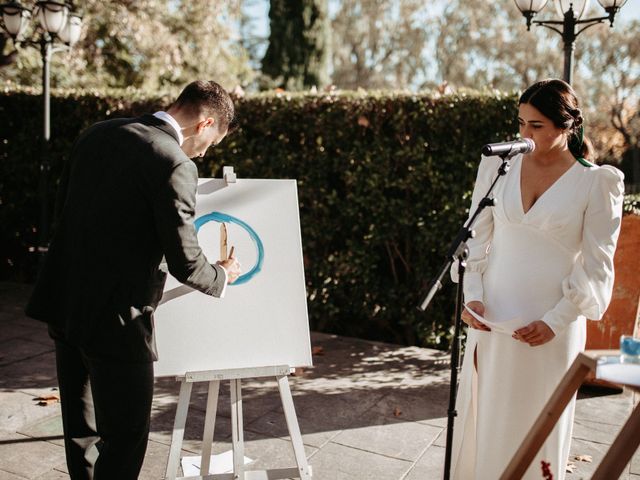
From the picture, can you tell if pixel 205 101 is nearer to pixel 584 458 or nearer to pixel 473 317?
pixel 473 317

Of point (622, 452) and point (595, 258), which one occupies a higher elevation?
point (595, 258)

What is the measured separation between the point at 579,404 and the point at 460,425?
217 centimetres

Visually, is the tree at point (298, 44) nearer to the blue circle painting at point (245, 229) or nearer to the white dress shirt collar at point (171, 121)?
the blue circle painting at point (245, 229)

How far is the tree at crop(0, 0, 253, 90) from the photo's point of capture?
1246 cm

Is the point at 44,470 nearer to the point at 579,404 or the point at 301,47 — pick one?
the point at 579,404

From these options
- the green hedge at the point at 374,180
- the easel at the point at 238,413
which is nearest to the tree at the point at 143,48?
the green hedge at the point at 374,180

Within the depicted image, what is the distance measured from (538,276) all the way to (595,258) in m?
0.24

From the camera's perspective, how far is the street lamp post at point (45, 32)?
24.1ft

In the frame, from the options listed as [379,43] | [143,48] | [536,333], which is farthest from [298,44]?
[536,333]

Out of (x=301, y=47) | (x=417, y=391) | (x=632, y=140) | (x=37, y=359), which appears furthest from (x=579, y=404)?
(x=632, y=140)

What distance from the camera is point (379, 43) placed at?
28031 mm

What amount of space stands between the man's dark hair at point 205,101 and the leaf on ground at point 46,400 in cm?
293

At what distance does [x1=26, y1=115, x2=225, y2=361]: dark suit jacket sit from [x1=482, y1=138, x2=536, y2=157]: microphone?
108cm

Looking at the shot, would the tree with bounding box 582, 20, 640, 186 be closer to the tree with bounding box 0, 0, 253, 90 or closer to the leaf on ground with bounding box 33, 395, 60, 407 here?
the tree with bounding box 0, 0, 253, 90
